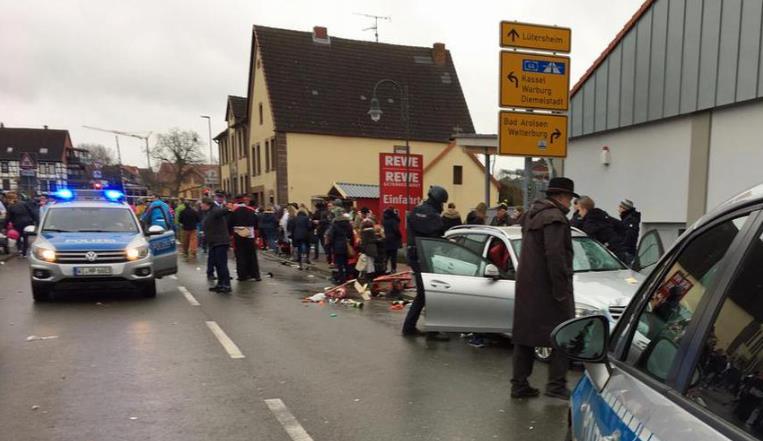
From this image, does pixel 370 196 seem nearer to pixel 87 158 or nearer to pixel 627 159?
pixel 627 159

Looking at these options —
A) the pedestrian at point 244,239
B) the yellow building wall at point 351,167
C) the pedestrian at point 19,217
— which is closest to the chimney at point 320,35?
the yellow building wall at point 351,167

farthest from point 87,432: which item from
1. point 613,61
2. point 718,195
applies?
point 613,61

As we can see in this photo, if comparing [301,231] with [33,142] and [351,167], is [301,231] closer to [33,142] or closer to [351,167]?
[351,167]

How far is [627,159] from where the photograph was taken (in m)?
11.2

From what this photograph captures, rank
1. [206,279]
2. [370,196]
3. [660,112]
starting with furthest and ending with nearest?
[370,196]
[206,279]
[660,112]

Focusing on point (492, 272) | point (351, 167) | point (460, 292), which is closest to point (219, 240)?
point (460, 292)

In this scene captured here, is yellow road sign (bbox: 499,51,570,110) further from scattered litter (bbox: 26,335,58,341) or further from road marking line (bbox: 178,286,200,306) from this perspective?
scattered litter (bbox: 26,335,58,341)

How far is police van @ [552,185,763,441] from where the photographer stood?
138 centimetres

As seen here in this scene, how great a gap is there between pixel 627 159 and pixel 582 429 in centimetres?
1023

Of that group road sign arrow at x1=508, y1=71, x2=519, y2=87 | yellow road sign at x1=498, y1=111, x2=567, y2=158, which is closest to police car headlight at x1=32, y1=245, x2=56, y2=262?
yellow road sign at x1=498, y1=111, x2=567, y2=158

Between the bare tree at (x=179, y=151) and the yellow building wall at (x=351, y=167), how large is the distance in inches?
1428

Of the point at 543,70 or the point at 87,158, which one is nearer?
the point at 543,70

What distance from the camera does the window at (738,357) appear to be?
1328 millimetres

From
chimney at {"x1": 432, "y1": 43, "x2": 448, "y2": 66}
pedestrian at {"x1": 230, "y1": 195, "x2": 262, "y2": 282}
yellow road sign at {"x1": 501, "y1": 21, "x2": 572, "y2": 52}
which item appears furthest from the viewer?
chimney at {"x1": 432, "y1": 43, "x2": 448, "y2": 66}
